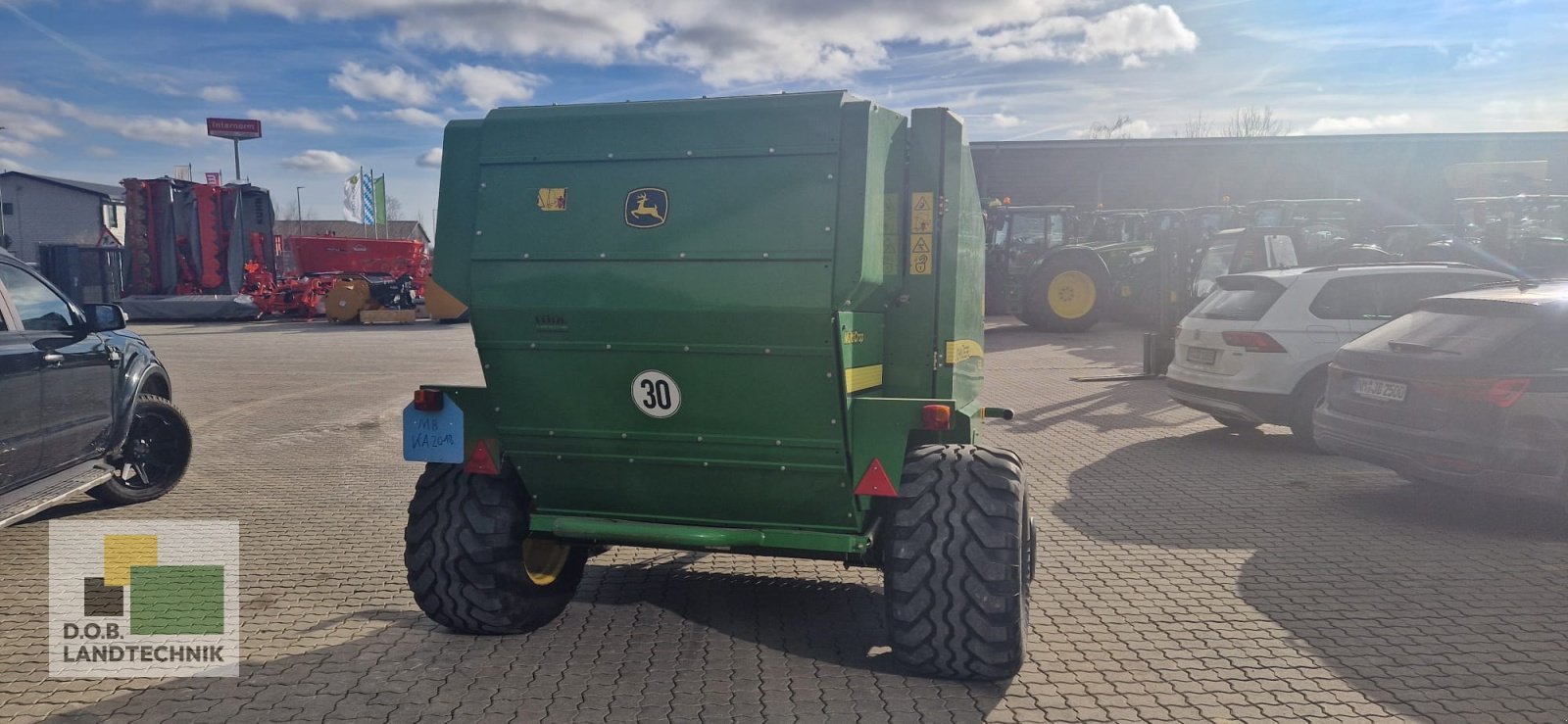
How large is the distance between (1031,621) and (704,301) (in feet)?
7.32

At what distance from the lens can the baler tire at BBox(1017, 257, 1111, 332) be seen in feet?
66.5

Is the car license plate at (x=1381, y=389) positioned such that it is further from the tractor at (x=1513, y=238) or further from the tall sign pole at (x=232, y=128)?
the tall sign pole at (x=232, y=128)

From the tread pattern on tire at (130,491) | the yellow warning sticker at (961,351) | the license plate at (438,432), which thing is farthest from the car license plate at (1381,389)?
the tread pattern on tire at (130,491)

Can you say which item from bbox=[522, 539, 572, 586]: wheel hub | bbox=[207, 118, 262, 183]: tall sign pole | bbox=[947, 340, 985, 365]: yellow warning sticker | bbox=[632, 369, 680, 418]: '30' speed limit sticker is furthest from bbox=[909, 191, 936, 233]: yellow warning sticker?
bbox=[207, 118, 262, 183]: tall sign pole

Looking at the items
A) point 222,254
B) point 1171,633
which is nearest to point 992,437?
point 1171,633

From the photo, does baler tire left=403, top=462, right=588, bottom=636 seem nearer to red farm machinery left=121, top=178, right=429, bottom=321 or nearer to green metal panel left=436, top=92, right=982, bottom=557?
green metal panel left=436, top=92, right=982, bottom=557

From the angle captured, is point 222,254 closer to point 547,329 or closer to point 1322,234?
point 1322,234

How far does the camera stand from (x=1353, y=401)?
6.98 metres

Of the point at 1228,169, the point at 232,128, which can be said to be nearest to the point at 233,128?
the point at 232,128

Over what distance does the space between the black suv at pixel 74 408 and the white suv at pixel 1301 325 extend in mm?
8210

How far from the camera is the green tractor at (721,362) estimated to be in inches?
153

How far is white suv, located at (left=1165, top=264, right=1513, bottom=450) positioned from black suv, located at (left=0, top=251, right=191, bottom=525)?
8210mm

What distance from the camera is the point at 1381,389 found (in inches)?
266

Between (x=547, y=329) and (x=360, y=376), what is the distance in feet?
41.9
